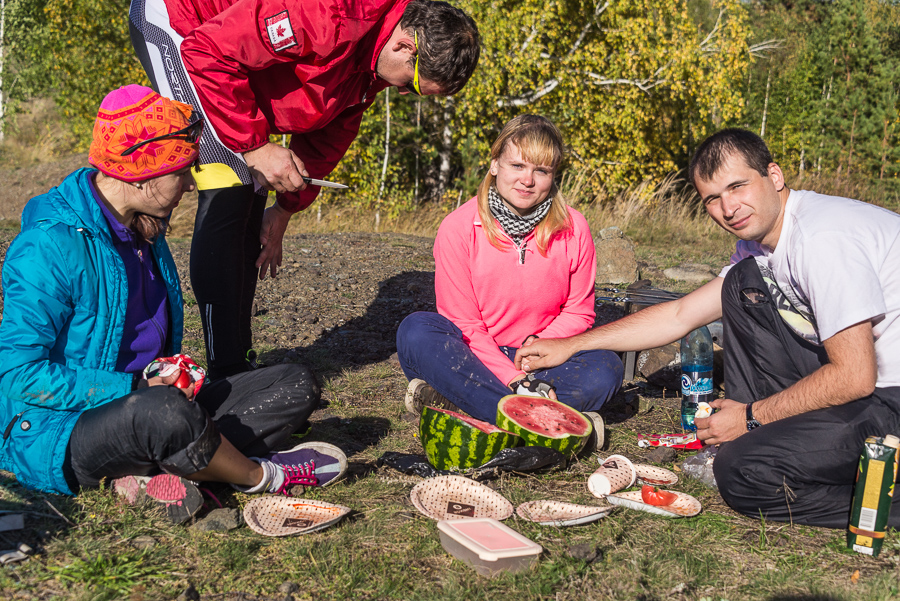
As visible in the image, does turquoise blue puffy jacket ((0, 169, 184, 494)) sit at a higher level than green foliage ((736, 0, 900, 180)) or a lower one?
lower

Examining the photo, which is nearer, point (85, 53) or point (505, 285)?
point (505, 285)

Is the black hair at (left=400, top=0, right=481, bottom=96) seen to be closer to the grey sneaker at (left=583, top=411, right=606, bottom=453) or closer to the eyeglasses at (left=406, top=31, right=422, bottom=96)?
the eyeglasses at (left=406, top=31, right=422, bottom=96)

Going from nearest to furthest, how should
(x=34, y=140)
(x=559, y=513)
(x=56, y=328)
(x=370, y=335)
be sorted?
(x=56, y=328) → (x=559, y=513) → (x=370, y=335) → (x=34, y=140)

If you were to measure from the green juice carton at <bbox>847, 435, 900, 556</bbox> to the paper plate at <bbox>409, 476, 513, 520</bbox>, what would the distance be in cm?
138

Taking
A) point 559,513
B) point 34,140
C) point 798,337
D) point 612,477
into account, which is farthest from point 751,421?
point 34,140

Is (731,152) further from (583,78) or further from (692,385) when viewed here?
(583,78)

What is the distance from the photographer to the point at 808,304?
10.3 feet

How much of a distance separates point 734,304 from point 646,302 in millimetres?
1716

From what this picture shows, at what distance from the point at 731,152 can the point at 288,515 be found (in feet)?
8.27

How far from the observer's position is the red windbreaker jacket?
3.40 meters

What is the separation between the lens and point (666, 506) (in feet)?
10.2

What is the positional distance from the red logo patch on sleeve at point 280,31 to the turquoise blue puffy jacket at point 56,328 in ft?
3.65

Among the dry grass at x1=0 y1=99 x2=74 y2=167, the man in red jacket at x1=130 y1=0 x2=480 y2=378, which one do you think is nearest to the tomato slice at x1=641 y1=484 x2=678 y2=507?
the man in red jacket at x1=130 y1=0 x2=480 y2=378

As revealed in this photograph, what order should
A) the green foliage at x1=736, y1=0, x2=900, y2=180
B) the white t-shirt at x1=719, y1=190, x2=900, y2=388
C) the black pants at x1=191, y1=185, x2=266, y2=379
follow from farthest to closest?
the green foliage at x1=736, y1=0, x2=900, y2=180
the black pants at x1=191, y1=185, x2=266, y2=379
the white t-shirt at x1=719, y1=190, x2=900, y2=388
